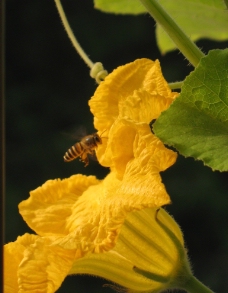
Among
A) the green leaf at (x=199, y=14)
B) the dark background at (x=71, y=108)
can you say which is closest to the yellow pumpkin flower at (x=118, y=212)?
the green leaf at (x=199, y=14)

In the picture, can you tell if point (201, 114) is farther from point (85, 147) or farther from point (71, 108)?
point (71, 108)

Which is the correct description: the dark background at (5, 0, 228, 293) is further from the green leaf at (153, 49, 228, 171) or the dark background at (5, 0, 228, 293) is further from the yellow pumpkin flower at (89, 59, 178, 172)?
the green leaf at (153, 49, 228, 171)

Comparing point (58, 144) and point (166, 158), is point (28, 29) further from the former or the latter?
point (166, 158)

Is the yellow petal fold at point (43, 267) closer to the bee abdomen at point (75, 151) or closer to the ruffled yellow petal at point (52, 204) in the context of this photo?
the ruffled yellow petal at point (52, 204)

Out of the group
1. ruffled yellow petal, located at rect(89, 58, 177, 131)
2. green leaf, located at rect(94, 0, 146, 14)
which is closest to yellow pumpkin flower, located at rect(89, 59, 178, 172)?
ruffled yellow petal, located at rect(89, 58, 177, 131)

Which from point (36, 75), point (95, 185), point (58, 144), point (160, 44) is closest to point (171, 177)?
point (58, 144)
